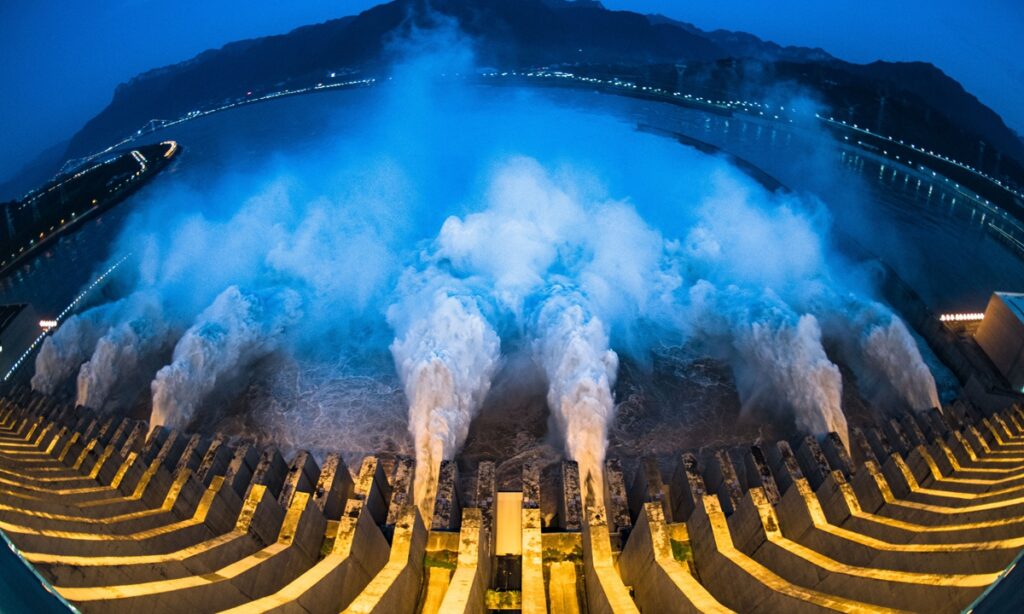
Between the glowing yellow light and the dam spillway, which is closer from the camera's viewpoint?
the dam spillway

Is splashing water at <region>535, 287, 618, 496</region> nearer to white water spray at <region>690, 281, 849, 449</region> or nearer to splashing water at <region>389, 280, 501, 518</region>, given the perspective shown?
splashing water at <region>389, 280, 501, 518</region>

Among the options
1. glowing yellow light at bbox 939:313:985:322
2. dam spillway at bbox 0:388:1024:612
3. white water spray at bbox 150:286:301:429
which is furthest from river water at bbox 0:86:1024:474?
dam spillway at bbox 0:388:1024:612

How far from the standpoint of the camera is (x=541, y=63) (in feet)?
303

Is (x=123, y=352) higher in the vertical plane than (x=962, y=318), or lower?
lower

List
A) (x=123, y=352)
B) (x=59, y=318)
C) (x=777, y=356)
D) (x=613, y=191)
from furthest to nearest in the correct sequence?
(x=613, y=191), (x=59, y=318), (x=123, y=352), (x=777, y=356)

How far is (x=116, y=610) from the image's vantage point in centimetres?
562

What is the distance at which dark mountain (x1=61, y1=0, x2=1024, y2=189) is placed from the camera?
211 feet

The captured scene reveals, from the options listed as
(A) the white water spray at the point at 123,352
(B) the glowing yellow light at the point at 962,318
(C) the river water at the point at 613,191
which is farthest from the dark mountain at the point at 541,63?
(A) the white water spray at the point at 123,352

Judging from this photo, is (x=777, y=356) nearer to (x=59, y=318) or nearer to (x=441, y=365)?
(x=441, y=365)

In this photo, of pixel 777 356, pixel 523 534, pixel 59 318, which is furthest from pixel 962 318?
pixel 59 318

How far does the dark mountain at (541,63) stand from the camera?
64.4 metres

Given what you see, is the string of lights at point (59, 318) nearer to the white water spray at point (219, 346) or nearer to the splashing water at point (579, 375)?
the white water spray at point (219, 346)

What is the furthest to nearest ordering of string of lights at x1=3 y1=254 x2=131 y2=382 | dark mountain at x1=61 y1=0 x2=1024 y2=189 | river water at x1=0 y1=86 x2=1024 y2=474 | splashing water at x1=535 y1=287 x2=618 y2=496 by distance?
dark mountain at x1=61 y1=0 x2=1024 y2=189 → string of lights at x1=3 y1=254 x2=131 y2=382 → river water at x1=0 y1=86 x2=1024 y2=474 → splashing water at x1=535 y1=287 x2=618 y2=496

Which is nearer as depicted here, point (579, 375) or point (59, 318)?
point (579, 375)
